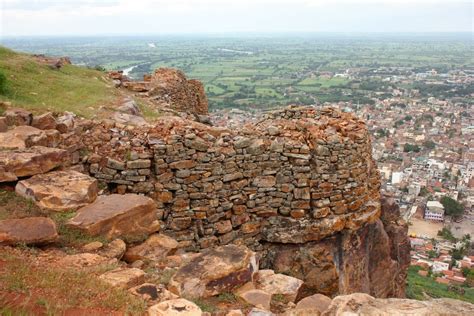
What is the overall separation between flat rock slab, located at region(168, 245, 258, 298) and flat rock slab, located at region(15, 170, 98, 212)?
220 cm

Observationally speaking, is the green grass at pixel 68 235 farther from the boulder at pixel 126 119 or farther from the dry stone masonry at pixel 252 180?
the boulder at pixel 126 119

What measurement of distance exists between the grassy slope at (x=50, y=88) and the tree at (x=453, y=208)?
55.4 m

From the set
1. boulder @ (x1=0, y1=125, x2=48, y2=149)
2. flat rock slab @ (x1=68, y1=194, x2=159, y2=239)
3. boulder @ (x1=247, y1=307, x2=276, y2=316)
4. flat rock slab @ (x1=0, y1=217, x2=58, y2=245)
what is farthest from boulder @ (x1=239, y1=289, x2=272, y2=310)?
boulder @ (x1=0, y1=125, x2=48, y2=149)

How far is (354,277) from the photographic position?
1166 cm

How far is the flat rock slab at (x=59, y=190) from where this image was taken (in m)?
7.53

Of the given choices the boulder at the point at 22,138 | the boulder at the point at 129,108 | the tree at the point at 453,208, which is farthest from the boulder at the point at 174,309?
the tree at the point at 453,208

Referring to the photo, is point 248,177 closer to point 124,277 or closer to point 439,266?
point 124,277

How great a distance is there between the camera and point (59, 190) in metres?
7.81

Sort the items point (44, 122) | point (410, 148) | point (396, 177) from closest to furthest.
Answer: point (44, 122) < point (396, 177) < point (410, 148)

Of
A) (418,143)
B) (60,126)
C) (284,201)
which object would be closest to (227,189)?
(284,201)

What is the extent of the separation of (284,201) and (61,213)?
513cm

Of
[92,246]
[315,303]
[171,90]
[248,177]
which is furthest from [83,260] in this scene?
[171,90]

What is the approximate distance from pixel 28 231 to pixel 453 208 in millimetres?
63486

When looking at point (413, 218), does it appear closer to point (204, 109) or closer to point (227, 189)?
point (204, 109)
